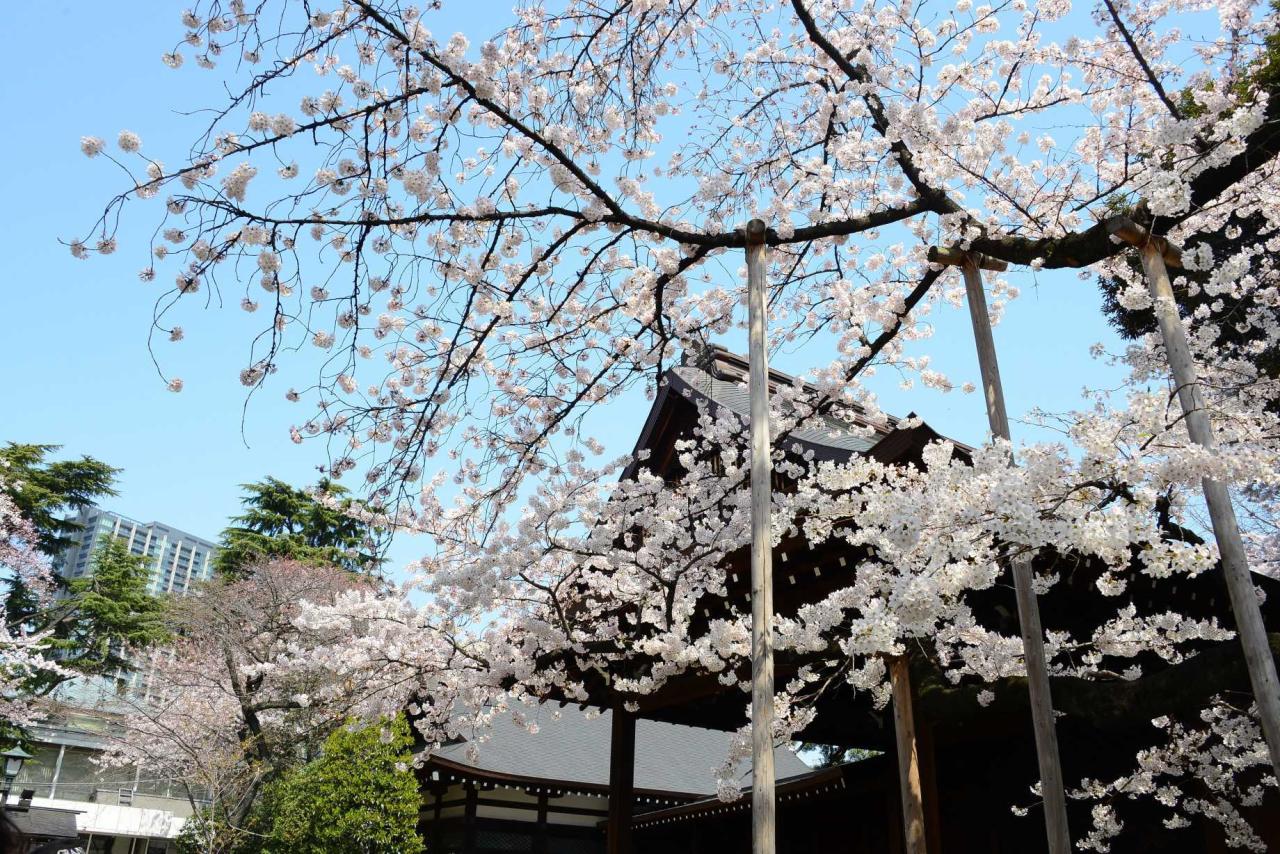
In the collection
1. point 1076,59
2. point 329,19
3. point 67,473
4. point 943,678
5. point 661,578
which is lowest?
point 943,678

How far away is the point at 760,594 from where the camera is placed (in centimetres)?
290

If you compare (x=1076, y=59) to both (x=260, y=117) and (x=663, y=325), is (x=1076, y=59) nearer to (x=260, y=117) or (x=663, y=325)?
(x=663, y=325)

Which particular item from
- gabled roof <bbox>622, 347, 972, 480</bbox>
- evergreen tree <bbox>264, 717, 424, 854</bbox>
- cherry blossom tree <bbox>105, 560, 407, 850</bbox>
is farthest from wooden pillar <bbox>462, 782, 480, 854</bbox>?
gabled roof <bbox>622, 347, 972, 480</bbox>

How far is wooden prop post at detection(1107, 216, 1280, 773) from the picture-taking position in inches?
106

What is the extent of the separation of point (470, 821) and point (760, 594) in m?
9.49

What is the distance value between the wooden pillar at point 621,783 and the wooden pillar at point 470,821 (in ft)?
15.0

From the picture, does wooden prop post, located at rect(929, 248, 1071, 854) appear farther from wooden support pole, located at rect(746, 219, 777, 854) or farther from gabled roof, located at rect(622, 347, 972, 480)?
gabled roof, located at rect(622, 347, 972, 480)

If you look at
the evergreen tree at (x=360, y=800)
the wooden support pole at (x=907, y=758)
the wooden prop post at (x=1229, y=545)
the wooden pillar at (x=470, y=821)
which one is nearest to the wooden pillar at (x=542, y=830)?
the wooden pillar at (x=470, y=821)

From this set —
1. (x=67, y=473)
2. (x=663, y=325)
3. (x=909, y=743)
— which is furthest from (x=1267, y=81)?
(x=67, y=473)

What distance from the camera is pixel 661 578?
17.9 ft

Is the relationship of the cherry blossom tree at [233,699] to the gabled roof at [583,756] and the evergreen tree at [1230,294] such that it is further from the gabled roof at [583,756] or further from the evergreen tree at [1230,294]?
the evergreen tree at [1230,294]

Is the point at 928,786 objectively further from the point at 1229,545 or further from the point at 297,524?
the point at 297,524

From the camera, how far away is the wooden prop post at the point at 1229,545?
106 inches

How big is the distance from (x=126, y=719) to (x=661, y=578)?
53.1 ft
